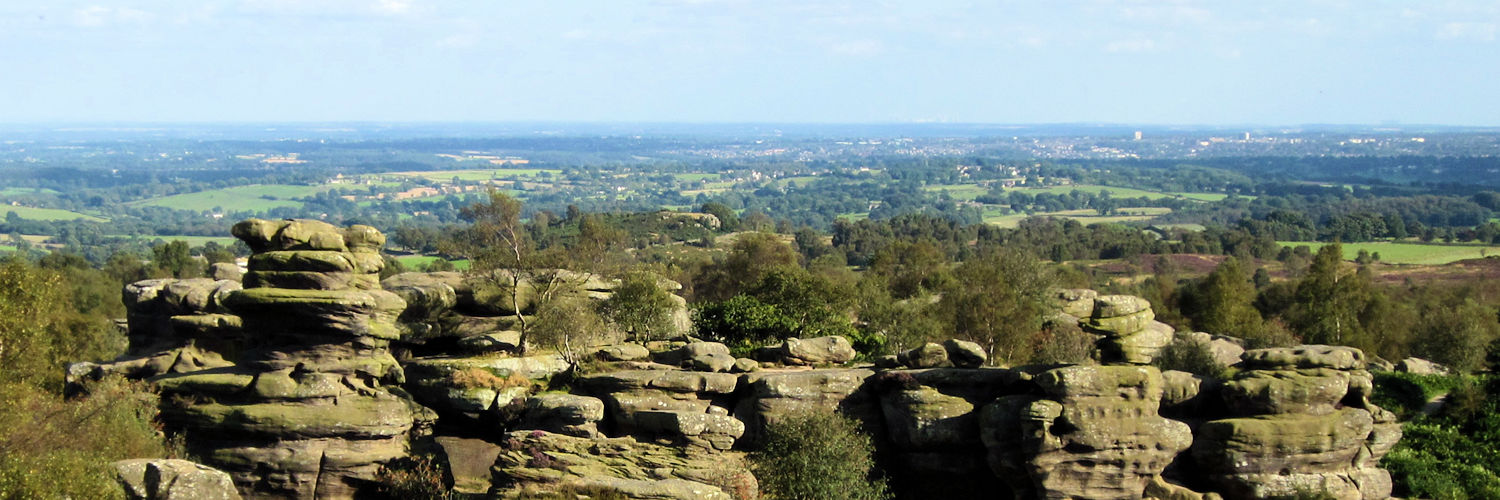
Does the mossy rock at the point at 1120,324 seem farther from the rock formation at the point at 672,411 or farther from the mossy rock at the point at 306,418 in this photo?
the mossy rock at the point at 306,418

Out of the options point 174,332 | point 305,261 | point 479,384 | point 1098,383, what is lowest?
point 174,332

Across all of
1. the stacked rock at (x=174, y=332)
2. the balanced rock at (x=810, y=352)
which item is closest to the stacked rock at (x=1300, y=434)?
the balanced rock at (x=810, y=352)

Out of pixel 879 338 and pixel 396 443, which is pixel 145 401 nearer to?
pixel 396 443

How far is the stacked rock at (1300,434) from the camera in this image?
28781 millimetres

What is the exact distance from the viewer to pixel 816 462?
95.7 feet

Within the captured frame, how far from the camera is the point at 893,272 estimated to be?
65312mm

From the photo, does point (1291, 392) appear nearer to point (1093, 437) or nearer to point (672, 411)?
point (1093, 437)

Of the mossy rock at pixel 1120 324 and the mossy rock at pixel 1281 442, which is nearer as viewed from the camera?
the mossy rock at pixel 1281 442

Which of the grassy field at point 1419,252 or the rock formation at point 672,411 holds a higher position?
the rock formation at point 672,411

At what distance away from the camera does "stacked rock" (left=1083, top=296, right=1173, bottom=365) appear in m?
46.4

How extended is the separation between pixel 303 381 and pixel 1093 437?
22.6 m

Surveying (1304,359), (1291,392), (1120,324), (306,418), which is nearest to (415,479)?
(306,418)

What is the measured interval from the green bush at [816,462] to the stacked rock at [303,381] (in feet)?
36.5

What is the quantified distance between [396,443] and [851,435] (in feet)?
44.4
